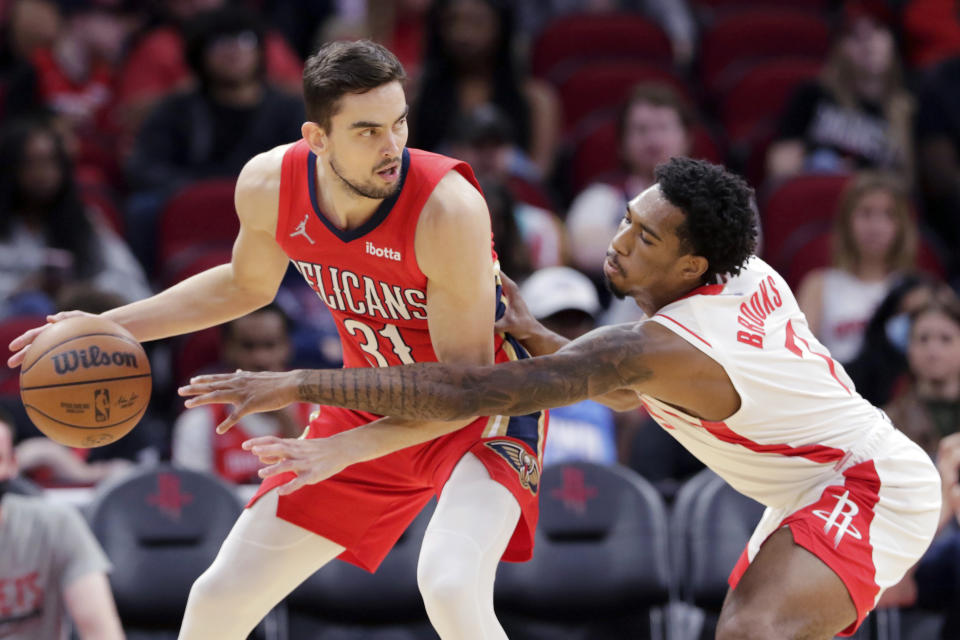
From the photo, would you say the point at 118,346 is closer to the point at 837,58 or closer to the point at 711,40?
the point at 837,58

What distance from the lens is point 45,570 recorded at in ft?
16.5

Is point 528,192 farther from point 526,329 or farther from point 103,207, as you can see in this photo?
point 526,329

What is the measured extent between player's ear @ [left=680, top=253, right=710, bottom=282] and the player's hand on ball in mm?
1207

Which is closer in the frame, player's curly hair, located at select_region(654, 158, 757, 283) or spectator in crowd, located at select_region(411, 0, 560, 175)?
player's curly hair, located at select_region(654, 158, 757, 283)

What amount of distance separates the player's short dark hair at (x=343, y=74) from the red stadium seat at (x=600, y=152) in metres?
4.55

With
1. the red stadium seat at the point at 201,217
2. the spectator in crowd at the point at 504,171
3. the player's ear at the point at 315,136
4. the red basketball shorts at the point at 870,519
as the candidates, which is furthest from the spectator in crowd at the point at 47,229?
the red basketball shorts at the point at 870,519

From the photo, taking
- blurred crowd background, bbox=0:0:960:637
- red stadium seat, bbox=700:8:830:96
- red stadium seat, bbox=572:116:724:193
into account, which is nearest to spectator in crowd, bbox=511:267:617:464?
blurred crowd background, bbox=0:0:960:637

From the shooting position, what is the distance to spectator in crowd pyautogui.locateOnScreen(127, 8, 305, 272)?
7691 millimetres

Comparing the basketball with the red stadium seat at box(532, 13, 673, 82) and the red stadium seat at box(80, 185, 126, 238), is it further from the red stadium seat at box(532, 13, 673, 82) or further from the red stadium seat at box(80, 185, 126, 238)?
the red stadium seat at box(532, 13, 673, 82)

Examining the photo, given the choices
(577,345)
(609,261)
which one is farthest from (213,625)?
(609,261)

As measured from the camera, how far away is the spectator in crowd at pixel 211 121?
7691 mm

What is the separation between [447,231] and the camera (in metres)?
3.72

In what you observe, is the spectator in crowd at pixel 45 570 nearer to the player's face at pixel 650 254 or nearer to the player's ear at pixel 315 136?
the player's ear at pixel 315 136

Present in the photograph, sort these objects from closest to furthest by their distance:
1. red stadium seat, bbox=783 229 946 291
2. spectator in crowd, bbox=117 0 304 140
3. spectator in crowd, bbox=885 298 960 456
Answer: spectator in crowd, bbox=885 298 960 456
red stadium seat, bbox=783 229 946 291
spectator in crowd, bbox=117 0 304 140
